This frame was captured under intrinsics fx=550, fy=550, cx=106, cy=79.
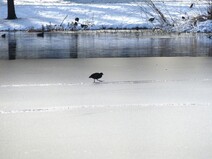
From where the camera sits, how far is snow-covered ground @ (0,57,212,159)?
4.41 metres

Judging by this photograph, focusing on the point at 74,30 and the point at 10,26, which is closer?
the point at 74,30

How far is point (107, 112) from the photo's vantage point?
231 inches

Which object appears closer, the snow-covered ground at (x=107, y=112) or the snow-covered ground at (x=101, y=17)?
the snow-covered ground at (x=107, y=112)

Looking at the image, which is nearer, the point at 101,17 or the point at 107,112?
the point at 107,112

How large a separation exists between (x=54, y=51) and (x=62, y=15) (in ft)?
63.8

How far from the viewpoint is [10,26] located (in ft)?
88.6

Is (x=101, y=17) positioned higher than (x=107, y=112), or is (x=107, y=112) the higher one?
(x=107, y=112)

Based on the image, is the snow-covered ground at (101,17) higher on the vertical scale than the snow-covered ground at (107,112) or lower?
lower

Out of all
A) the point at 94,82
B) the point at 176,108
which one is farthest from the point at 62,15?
the point at 176,108

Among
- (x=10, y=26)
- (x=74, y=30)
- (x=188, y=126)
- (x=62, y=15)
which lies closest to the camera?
(x=188, y=126)

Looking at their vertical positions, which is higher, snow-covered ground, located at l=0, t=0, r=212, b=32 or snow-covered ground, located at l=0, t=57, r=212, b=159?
snow-covered ground, located at l=0, t=57, r=212, b=159

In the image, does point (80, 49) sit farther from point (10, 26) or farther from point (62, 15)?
point (62, 15)

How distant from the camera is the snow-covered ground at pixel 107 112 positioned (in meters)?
4.41

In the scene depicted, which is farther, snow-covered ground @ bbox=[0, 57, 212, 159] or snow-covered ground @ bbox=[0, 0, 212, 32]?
snow-covered ground @ bbox=[0, 0, 212, 32]
